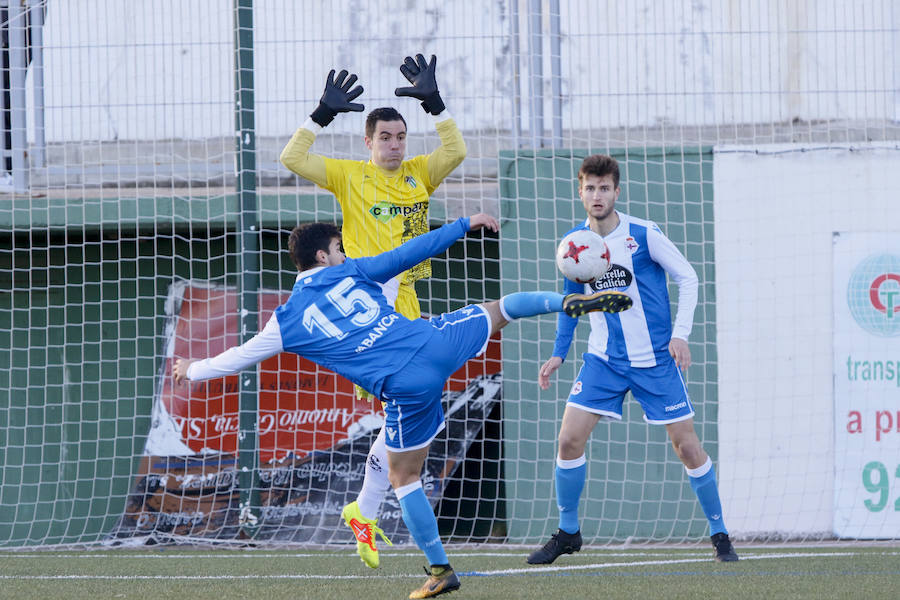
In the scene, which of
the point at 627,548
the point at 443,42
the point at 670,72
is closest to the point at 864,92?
the point at 670,72

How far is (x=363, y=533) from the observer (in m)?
4.88

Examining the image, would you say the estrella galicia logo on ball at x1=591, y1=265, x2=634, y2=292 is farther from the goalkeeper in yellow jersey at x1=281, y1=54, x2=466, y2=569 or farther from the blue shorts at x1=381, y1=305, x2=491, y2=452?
the blue shorts at x1=381, y1=305, x2=491, y2=452

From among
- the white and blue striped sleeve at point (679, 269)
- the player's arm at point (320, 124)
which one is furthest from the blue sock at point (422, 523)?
the player's arm at point (320, 124)

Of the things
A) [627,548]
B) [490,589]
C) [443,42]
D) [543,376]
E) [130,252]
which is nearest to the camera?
[490,589]

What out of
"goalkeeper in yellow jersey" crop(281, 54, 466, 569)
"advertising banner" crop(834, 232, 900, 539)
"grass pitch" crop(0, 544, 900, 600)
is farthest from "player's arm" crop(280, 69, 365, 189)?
"advertising banner" crop(834, 232, 900, 539)

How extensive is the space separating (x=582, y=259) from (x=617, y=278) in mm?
808

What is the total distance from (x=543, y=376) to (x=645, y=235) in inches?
32.0

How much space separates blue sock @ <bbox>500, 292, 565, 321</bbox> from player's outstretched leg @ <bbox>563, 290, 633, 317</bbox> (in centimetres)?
8

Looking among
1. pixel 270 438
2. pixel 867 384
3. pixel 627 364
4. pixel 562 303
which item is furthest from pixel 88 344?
pixel 867 384

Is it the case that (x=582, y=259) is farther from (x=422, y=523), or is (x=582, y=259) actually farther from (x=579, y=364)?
(x=579, y=364)

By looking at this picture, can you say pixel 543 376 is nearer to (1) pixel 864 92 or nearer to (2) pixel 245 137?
(2) pixel 245 137

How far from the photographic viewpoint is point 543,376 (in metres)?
5.42

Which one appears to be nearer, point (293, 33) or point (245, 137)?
point (245, 137)

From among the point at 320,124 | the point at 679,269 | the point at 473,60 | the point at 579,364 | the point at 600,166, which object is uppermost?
the point at 473,60
